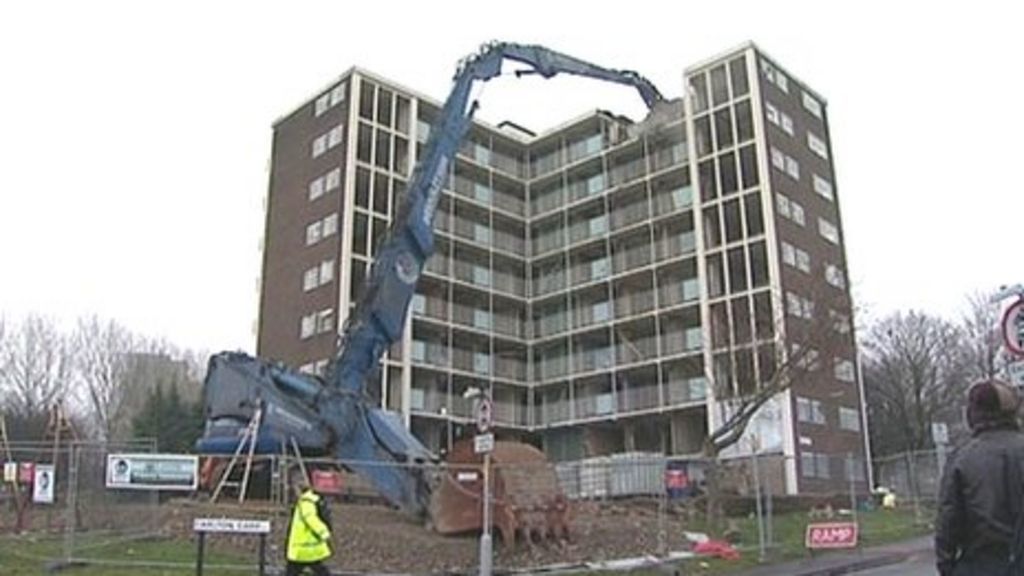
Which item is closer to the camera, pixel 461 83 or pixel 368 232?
pixel 461 83

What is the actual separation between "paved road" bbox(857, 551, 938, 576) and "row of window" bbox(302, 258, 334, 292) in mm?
33695

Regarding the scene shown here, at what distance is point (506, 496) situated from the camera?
782 inches

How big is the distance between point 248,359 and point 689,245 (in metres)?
31.4

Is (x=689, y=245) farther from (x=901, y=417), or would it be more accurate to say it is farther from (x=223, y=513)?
(x=223, y=513)

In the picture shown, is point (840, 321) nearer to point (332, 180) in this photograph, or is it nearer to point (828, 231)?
point (828, 231)

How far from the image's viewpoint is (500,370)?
5625cm

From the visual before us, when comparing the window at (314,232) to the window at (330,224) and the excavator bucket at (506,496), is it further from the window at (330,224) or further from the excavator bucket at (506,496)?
the excavator bucket at (506,496)

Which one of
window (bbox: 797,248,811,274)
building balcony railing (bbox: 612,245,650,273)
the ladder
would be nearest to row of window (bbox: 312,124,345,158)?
building balcony railing (bbox: 612,245,650,273)

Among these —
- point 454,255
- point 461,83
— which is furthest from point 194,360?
point 461,83

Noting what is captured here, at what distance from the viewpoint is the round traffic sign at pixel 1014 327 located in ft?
26.6

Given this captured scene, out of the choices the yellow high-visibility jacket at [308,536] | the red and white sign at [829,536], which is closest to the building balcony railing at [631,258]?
the red and white sign at [829,536]

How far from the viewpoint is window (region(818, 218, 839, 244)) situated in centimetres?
5314

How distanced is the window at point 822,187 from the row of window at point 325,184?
2487cm

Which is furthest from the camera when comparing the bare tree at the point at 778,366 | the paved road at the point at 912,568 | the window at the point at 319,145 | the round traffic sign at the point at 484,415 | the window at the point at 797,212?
the window at the point at 319,145
